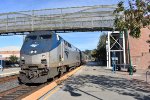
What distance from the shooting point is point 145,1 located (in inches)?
624

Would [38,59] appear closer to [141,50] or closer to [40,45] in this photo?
[40,45]

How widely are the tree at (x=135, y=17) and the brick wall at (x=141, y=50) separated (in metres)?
32.7

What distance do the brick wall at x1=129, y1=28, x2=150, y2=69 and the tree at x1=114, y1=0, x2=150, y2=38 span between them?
107 feet

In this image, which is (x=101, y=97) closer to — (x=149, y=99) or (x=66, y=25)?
(x=149, y=99)

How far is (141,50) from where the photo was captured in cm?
5094

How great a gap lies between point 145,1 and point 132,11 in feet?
2.67

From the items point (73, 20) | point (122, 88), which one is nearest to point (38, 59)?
point (122, 88)

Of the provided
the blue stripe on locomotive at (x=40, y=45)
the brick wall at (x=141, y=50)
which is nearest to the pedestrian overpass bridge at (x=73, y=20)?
the brick wall at (x=141, y=50)

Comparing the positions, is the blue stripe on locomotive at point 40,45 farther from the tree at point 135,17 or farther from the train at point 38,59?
the tree at point 135,17

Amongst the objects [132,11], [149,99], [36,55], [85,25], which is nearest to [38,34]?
[36,55]

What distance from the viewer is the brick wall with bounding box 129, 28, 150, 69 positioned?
48375 mm

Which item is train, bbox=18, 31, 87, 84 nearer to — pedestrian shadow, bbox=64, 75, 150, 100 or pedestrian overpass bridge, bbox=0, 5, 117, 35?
pedestrian shadow, bbox=64, 75, 150, 100

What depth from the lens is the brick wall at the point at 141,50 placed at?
159ft

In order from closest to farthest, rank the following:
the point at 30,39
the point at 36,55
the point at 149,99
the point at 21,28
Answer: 1. the point at 149,99
2. the point at 36,55
3. the point at 30,39
4. the point at 21,28
